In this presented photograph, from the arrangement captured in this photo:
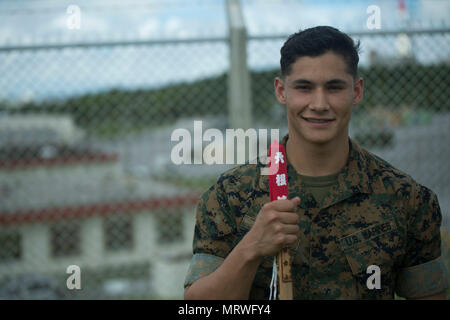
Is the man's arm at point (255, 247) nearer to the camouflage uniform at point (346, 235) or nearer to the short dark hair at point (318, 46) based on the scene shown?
the camouflage uniform at point (346, 235)

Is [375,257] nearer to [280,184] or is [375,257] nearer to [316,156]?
[316,156]

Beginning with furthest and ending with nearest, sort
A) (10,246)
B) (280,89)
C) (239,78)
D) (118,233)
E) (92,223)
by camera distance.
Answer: (118,233) → (92,223) → (10,246) → (239,78) → (280,89)

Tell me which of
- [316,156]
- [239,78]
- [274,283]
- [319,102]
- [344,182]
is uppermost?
[239,78]

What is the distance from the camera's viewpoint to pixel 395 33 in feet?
9.54

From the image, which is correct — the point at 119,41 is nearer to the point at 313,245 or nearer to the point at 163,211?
the point at 163,211

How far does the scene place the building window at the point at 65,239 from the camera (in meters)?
3.43

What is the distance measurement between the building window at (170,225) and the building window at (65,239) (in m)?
0.67

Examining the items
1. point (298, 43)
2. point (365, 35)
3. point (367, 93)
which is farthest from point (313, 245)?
point (367, 93)

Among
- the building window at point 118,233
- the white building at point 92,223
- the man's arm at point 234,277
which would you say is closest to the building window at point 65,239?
the white building at point 92,223

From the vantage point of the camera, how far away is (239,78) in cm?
276

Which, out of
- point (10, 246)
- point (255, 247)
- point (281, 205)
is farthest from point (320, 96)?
point (10, 246)

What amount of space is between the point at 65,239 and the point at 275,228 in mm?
2712

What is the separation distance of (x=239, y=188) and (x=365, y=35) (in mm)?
1835

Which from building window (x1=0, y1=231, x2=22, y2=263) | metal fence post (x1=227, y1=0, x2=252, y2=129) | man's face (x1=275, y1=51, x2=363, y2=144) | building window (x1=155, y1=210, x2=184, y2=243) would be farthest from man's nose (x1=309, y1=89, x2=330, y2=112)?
building window (x1=0, y1=231, x2=22, y2=263)
